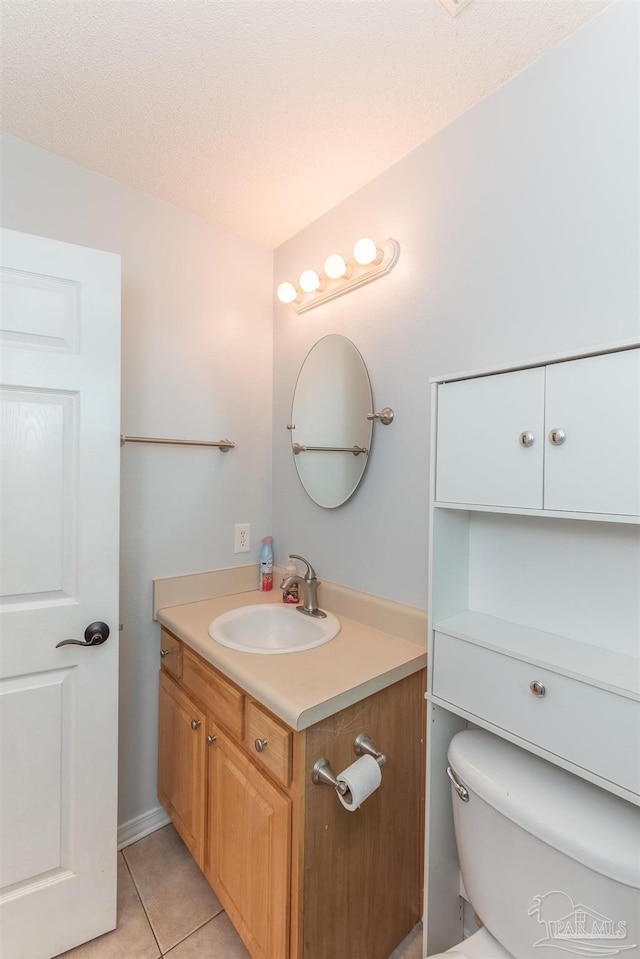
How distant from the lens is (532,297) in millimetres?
1048

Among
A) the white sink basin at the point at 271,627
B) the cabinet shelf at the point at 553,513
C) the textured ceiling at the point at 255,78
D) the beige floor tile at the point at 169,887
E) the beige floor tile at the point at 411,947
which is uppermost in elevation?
the textured ceiling at the point at 255,78

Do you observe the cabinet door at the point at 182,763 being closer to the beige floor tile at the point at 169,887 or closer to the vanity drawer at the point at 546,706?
the beige floor tile at the point at 169,887

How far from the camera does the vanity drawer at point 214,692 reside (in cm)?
115

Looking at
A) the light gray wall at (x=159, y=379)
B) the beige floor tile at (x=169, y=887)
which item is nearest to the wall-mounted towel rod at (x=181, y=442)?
the light gray wall at (x=159, y=379)

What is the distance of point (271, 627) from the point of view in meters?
1.58

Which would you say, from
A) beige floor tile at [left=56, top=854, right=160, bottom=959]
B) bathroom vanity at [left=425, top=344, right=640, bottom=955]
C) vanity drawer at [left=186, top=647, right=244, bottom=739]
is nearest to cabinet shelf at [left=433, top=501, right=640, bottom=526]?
bathroom vanity at [left=425, top=344, right=640, bottom=955]

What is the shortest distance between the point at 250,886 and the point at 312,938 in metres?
0.20

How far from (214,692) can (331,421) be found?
3.28ft

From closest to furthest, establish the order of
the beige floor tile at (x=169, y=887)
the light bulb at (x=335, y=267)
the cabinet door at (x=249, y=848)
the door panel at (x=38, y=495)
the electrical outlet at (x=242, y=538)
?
the cabinet door at (x=249, y=848) < the door panel at (x=38, y=495) < the beige floor tile at (x=169, y=887) < the light bulb at (x=335, y=267) < the electrical outlet at (x=242, y=538)

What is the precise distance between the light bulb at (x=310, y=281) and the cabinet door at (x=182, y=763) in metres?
1.54

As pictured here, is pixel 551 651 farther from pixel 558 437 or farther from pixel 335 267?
pixel 335 267

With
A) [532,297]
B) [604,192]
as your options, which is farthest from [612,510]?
[604,192]

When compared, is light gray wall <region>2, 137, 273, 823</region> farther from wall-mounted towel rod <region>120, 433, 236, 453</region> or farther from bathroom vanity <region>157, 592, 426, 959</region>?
bathroom vanity <region>157, 592, 426, 959</region>

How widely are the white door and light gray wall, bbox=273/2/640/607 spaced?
2.63 ft
